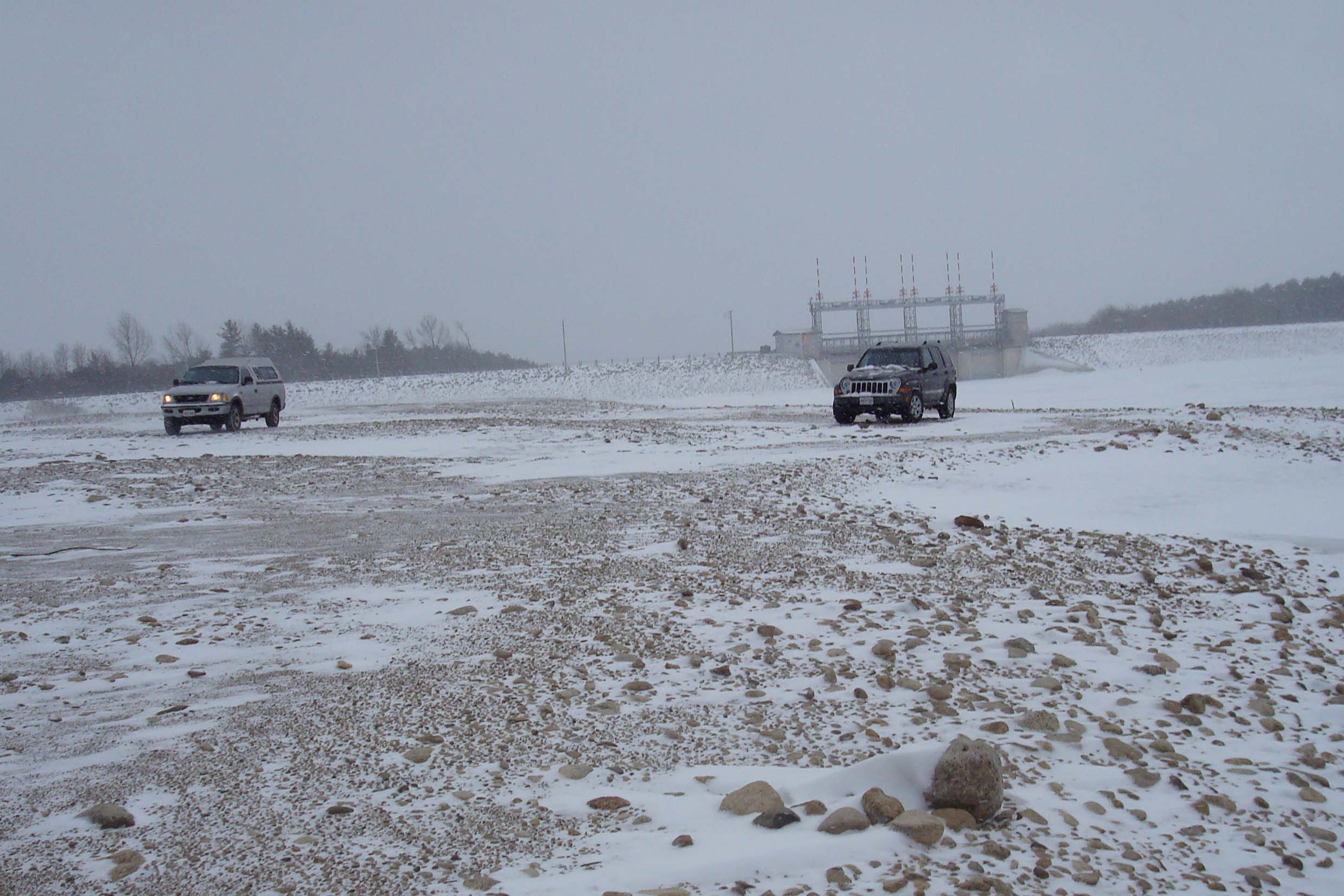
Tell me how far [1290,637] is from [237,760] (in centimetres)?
600

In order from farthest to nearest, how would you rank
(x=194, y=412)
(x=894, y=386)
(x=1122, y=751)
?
(x=194, y=412), (x=894, y=386), (x=1122, y=751)

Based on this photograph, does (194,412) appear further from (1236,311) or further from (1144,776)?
(1236,311)

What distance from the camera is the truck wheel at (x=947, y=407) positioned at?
22.7 m

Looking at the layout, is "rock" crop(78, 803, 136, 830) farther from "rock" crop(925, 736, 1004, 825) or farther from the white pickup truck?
the white pickup truck

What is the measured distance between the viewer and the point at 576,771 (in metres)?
3.84

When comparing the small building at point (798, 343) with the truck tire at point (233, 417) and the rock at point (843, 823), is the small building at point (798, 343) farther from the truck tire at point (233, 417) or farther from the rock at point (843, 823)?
the rock at point (843, 823)

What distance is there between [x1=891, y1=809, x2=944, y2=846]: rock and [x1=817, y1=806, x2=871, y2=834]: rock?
0.11m

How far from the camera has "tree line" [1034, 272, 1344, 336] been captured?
8800 centimetres

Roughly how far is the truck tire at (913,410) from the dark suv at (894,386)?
13 millimetres

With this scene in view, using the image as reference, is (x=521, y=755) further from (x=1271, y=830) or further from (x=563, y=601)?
(x=1271, y=830)

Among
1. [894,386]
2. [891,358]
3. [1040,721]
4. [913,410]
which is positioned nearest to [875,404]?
[894,386]

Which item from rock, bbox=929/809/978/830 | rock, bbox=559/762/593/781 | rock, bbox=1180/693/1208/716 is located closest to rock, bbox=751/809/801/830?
rock, bbox=929/809/978/830

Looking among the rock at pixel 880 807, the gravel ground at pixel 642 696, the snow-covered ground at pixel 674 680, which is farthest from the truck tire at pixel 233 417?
the rock at pixel 880 807

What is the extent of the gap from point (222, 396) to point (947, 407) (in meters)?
19.4
